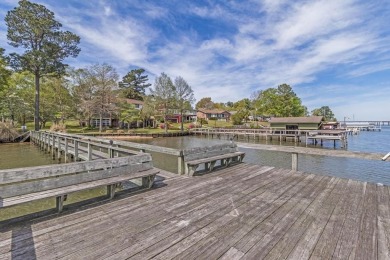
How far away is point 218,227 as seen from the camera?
3.11 meters

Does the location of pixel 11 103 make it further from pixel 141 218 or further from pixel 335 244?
pixel 335 244

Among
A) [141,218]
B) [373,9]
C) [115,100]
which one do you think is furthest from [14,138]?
[373,9]

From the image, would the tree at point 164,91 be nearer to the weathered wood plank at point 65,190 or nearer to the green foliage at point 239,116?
the green foliage at point 239,116

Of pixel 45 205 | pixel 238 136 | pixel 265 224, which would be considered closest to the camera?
pixel 265 224

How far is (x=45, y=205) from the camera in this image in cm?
614

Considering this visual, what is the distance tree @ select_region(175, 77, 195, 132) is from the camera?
45.3 meters

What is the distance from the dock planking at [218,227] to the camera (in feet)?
8.18

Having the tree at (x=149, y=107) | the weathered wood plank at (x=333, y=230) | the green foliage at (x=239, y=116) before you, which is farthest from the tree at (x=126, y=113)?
the weathered wood plank at (x=333, y=230)

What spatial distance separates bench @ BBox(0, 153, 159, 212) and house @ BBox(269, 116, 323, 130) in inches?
1640

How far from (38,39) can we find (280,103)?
172 feet

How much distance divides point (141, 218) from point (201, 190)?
1.73 meters

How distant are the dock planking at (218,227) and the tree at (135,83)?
6496 centimetres

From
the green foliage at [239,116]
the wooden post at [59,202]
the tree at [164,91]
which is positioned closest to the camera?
the wooden post at [59,202]

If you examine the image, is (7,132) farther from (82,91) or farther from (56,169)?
(56,169)
